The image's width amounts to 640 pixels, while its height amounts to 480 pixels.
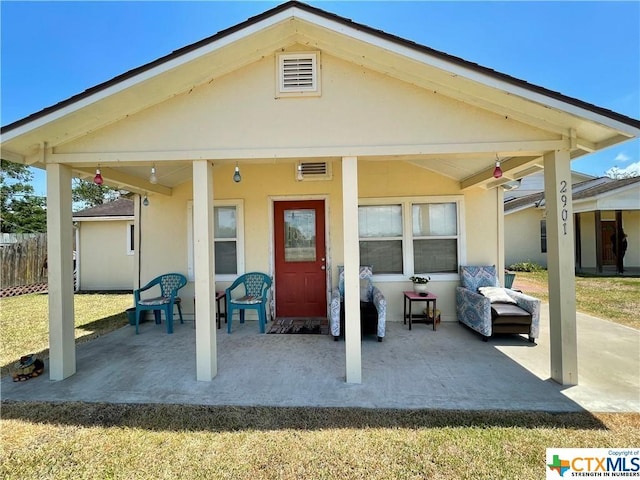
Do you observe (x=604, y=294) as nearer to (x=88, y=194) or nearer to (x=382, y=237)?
(x=382, y=237)

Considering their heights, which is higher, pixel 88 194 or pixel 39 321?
pixel 88 194

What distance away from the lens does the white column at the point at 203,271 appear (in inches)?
141

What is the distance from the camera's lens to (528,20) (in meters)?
6.45

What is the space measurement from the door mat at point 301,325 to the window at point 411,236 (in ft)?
5.01

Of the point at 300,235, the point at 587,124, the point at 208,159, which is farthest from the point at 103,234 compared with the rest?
the point at 587,124

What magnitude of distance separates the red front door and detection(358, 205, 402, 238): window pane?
97cm

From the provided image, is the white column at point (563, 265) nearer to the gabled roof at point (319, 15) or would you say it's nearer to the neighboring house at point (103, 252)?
the gabled roof at point (319, 15)

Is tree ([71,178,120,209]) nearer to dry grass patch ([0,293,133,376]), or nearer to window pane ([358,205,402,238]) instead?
dry grass patch ([0,293,133,376])

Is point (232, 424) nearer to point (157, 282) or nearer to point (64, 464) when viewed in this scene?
point (64, 464)

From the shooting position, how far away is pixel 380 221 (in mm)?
6117

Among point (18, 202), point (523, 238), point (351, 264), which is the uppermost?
point (18, 202)

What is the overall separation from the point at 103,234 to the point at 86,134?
9.04 m

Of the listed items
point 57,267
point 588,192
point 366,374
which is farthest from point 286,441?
point 588,192

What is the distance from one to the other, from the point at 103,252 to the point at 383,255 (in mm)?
10516
